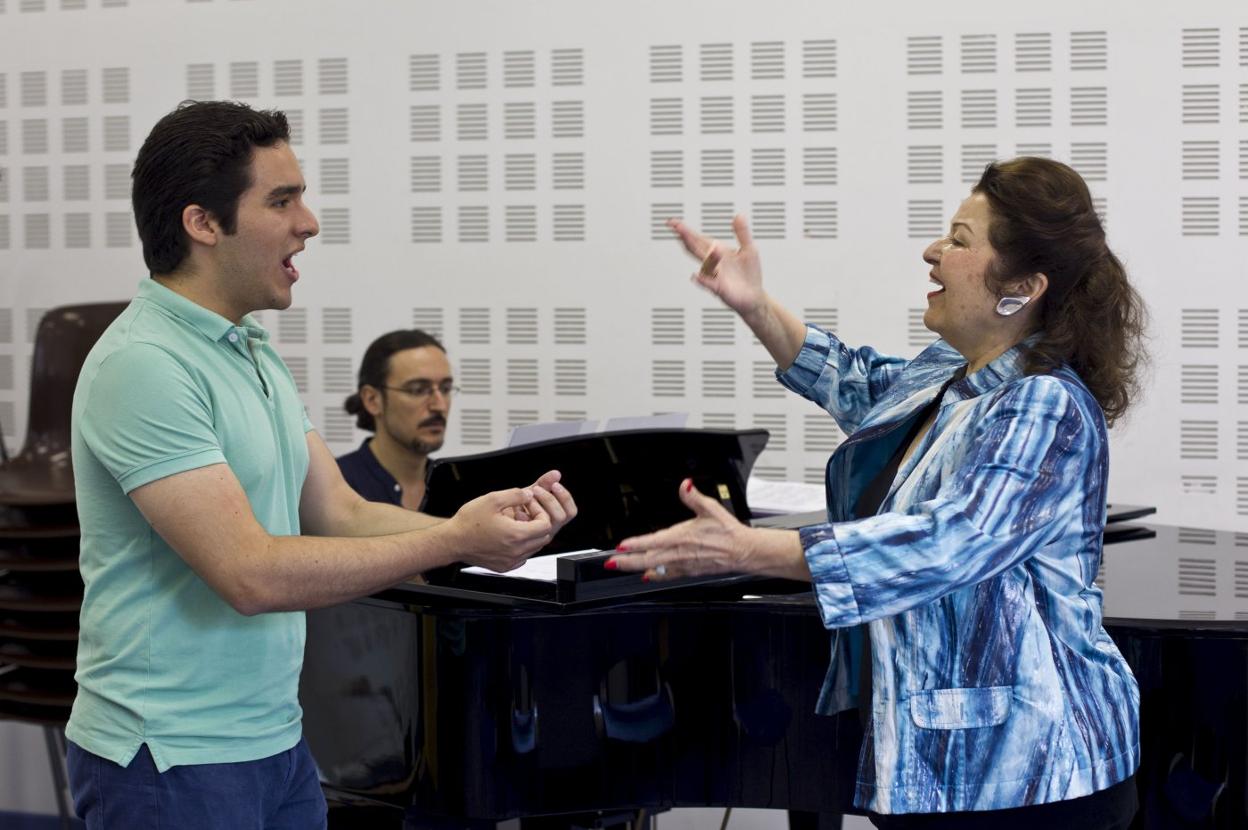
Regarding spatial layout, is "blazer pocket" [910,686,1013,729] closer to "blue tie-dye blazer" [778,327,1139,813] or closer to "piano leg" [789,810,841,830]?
"blue tie-dye blazer" [778,327,1139,813]

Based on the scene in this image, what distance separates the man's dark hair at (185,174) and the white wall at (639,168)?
2909 mm

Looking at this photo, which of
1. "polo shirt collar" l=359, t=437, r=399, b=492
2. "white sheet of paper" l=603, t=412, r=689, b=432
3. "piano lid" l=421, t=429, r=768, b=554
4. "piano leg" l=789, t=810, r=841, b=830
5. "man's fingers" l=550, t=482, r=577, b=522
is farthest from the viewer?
"polo shirt collar" l=359, t=437, r=399, b=492

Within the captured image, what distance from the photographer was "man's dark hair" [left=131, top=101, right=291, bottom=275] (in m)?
2.00

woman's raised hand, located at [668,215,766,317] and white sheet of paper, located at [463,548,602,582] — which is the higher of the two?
woman's raised hand, located at [668,215,766,317]

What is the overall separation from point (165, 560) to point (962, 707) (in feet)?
3.59

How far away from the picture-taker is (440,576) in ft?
9.78

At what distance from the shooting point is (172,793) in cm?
187

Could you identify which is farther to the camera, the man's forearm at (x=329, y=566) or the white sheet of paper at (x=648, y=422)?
the white sheet of paper at (x=648, y=422)

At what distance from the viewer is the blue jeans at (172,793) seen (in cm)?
187

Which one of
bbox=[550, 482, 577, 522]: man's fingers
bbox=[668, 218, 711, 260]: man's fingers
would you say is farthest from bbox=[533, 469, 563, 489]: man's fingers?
bbox=[668, 218, 711, 260]: man's fingers

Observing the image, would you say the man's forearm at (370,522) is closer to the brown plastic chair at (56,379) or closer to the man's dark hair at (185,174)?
the man's dark hair at (185,174)

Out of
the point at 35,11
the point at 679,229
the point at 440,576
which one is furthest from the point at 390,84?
the point at 679,229

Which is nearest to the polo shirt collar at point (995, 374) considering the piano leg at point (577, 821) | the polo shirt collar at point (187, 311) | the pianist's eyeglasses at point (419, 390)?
the polo shirt collar at point (187, 311)

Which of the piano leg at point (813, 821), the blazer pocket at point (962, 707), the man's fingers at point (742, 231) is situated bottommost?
the piano leg at point (813, 821)
